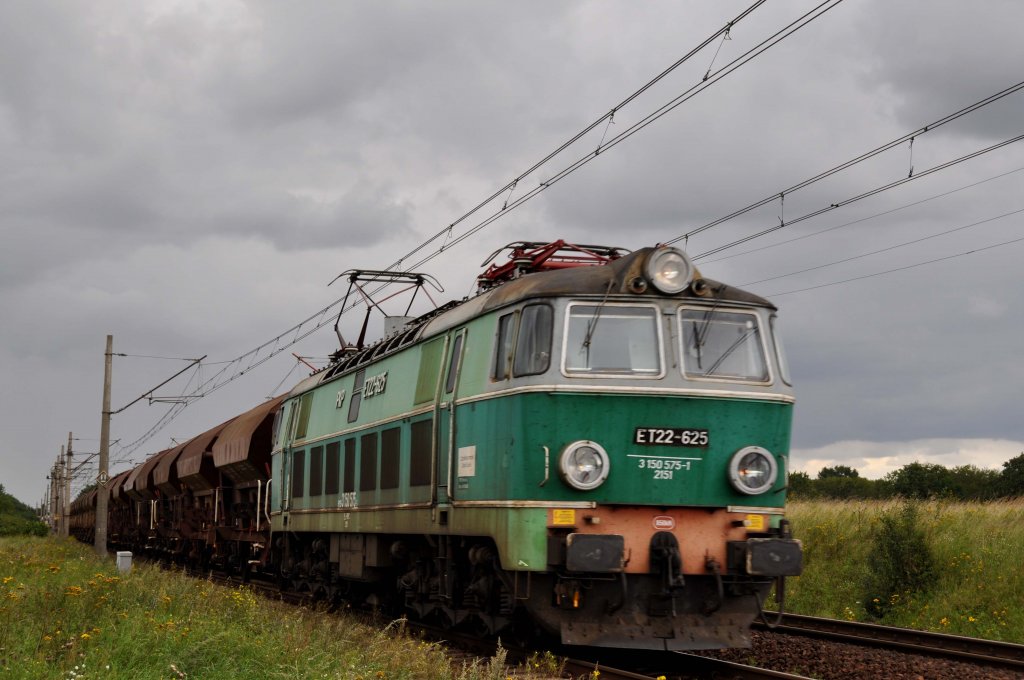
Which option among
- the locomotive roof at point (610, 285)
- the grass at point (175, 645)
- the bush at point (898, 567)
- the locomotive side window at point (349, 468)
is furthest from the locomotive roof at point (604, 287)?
the bush at point (898, 567)

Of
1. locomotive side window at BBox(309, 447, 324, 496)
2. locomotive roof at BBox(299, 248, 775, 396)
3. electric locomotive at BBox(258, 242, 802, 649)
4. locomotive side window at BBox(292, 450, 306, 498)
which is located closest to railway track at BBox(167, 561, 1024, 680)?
electric locomotive at BBox(258, 242, 802, 649)

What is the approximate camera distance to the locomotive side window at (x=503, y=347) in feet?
36.2

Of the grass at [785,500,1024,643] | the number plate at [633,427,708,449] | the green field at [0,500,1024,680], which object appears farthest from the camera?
the grass at [785,500,1024,643]

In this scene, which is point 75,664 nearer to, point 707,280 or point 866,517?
point 707,280

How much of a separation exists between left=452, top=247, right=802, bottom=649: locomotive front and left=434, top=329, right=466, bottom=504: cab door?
839 millimetres

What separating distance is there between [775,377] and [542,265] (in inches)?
113

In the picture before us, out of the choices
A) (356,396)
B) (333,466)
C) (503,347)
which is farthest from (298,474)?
(503,347)

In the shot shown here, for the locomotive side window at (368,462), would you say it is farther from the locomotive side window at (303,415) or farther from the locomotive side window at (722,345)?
the locomotive side window at (722,345)

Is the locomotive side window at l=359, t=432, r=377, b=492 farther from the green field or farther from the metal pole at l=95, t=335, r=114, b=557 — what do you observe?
the metal pole at l=95, t=335, r=114, b=557

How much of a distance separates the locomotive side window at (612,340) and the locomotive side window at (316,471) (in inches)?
319

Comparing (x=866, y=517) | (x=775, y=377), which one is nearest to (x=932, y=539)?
(x=866, y=517)

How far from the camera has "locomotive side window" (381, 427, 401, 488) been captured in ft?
45.8

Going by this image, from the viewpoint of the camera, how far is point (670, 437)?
1062 cm

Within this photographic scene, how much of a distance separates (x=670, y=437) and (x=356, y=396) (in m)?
6.74
